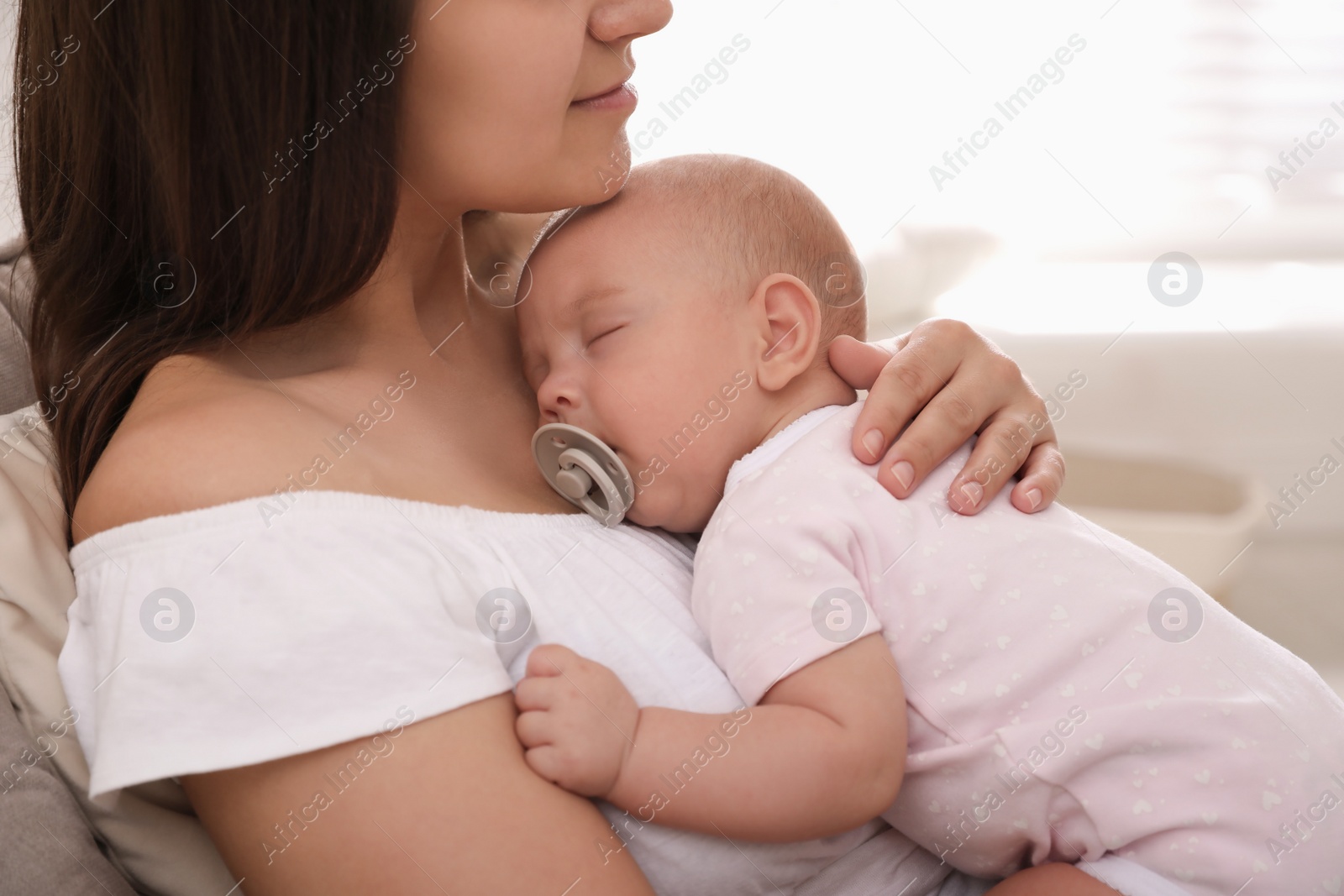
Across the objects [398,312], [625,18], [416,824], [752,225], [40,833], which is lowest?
[40,833]

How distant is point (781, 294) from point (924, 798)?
499 millimetres

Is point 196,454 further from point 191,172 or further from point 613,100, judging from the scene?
point 613,100

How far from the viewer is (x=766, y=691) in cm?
83

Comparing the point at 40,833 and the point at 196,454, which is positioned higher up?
the point at 196,454

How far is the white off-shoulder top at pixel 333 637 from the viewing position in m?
0.69

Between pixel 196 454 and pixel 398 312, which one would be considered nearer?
pixel 196 454

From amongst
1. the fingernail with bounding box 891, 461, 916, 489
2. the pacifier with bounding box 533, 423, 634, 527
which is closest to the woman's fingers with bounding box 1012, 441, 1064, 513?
the fingernail with bounding box 891, 461, 916, 489

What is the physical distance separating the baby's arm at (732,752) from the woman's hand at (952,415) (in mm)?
228

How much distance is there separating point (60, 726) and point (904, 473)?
723 millimetres

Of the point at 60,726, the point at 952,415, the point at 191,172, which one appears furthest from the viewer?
the point at 952,415

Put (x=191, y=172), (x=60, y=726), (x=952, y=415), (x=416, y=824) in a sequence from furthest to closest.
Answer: (x=952, y=415) → (x=191, y=172) → (x=60, y=726) → (x=416, y=824)

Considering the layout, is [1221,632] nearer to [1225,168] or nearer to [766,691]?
[766,691]

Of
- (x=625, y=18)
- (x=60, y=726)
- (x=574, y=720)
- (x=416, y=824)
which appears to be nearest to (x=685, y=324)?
(x=625, y=18)

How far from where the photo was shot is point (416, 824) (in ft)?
2.26
